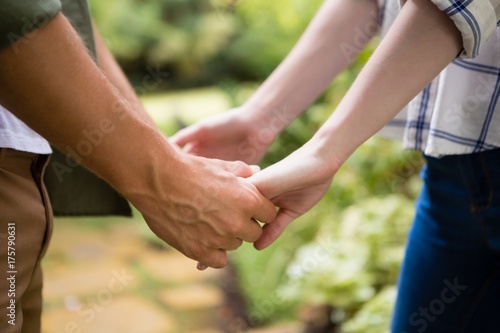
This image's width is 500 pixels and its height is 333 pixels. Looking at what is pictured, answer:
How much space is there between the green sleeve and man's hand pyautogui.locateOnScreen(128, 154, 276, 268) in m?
0.33

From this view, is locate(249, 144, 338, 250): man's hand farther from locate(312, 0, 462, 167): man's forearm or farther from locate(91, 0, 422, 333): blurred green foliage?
locate(91, 0, 422, 333): blurred green foliage

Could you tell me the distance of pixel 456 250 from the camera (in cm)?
134

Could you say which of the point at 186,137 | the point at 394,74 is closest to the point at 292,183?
the point at 394,74

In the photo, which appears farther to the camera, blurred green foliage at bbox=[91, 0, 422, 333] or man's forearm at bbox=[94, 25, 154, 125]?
blurred green foliage at bbox=[91, 0, 422, 333]

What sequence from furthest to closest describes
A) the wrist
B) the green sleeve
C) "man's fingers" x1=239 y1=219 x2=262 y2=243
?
the wrist
"man's fingers" x1=239 y1=219 x2=262 y2=243
the green sleeve

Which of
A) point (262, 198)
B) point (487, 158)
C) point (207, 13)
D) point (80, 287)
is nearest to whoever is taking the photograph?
point (487, 158)

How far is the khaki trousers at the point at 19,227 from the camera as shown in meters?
1.17

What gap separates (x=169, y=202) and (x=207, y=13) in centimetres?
479

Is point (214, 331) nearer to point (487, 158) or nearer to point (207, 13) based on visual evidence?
point (487, 158)

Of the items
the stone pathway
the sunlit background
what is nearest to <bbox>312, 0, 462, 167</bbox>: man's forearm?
the sunlit background

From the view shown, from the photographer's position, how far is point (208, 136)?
1660 mm

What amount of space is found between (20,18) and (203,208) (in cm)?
47

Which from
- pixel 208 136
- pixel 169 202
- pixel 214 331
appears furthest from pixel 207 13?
pixel 169 202

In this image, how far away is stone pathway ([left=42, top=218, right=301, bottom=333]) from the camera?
9.16 feet
